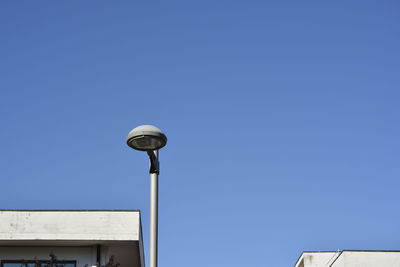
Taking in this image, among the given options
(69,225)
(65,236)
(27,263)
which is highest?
(69,225)

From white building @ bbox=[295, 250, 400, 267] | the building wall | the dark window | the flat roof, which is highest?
white building @ bbox=[295, 250, 400, 267]

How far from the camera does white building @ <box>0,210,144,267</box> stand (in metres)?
19.4

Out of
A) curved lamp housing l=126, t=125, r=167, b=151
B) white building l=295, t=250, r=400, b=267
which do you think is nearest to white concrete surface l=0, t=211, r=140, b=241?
white building l=295, t=250, r=400, b=267

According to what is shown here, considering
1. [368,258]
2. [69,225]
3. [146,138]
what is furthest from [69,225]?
[146,138]

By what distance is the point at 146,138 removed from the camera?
9008mm

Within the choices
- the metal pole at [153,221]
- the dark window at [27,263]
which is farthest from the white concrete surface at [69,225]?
the metal pole at [153,221]

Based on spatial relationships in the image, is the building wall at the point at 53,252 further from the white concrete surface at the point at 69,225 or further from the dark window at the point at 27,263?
the white concrete surface at the point at 69,225

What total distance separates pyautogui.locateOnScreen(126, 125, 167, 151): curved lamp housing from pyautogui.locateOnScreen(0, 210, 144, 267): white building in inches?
419

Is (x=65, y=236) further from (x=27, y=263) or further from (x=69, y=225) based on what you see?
(x=27, y=263)

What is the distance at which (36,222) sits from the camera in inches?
768

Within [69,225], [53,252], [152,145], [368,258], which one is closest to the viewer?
Result: [152,145]

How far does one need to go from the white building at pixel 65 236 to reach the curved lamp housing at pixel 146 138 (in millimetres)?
10643

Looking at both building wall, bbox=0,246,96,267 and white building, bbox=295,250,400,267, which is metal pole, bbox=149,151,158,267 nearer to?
building wall, bbox=0,246,96,267

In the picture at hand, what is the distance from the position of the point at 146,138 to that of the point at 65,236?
1109cm
